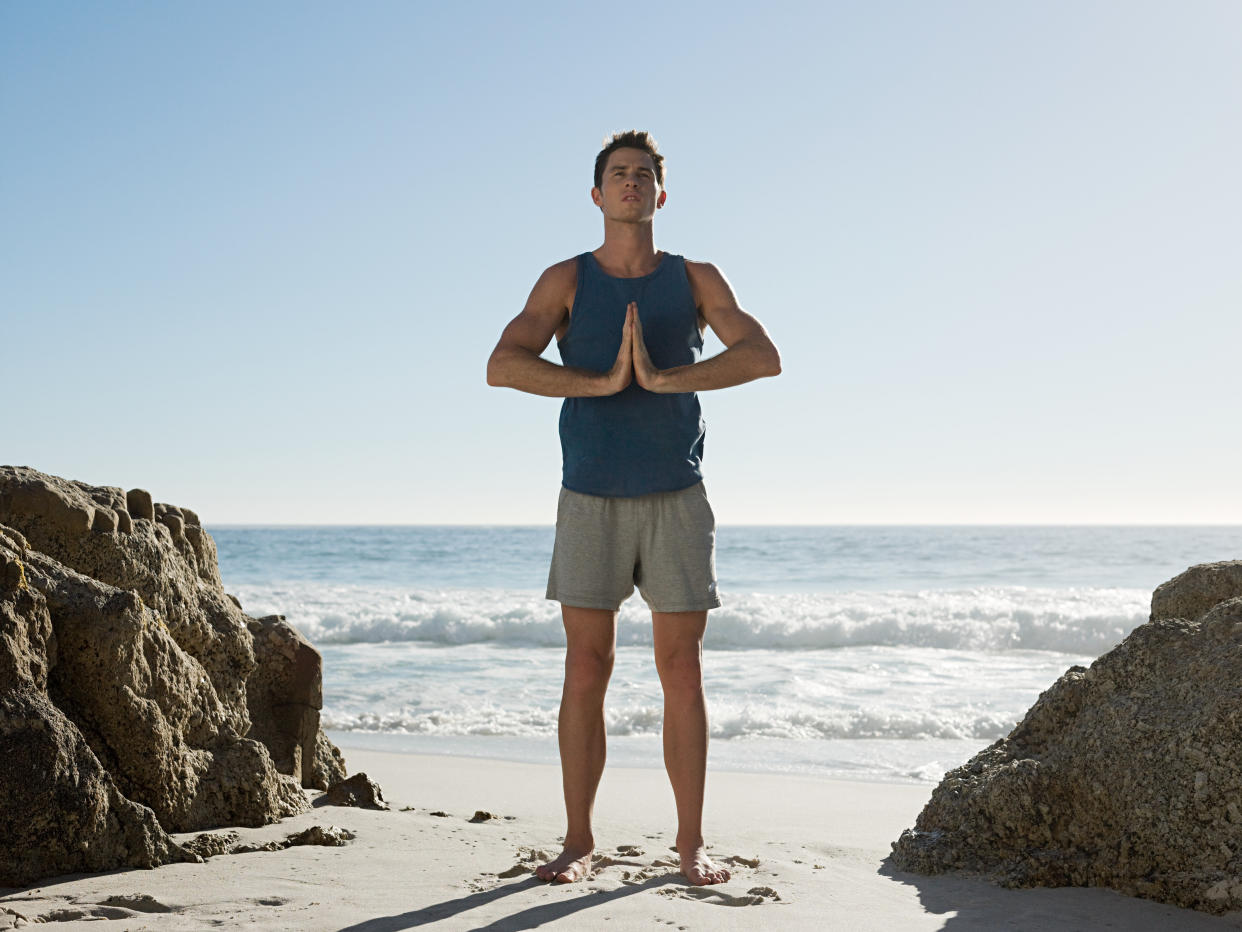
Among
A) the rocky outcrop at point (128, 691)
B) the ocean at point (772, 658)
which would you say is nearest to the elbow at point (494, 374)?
the rocky outcrop at point (128, 691)

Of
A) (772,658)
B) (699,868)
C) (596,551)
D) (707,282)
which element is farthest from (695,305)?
(772,658)

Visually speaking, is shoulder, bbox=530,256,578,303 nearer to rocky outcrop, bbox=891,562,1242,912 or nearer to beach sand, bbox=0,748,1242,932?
beach sand, bbox=0,748,1242,932

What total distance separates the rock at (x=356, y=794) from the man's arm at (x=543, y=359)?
1.79 m

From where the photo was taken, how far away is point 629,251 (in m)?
3.21

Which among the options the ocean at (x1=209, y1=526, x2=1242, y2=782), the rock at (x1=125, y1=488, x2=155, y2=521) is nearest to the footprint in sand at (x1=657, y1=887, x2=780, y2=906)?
the rock at (x1=125, y1=488, x2=155, y2=521)

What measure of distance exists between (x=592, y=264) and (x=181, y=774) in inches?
78.7

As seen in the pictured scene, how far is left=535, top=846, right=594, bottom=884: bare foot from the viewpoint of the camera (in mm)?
2816

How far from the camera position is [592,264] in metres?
3.22

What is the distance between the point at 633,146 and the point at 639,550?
1.27 m

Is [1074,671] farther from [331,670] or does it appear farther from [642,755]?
[331,670]

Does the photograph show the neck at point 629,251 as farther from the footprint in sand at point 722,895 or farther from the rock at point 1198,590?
the rock at point 1198,590

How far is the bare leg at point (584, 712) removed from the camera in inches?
120

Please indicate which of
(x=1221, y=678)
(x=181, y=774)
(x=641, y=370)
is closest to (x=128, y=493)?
(x=181, y=774)

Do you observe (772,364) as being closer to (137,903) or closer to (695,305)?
(695,305)
